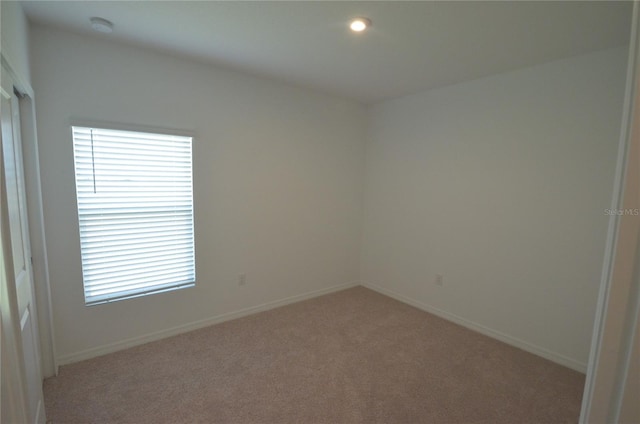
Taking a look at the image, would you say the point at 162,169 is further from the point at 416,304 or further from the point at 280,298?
the point at 416,304

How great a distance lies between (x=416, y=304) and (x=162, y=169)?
3170 mm

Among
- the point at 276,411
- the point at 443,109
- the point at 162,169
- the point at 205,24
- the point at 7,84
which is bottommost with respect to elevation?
the point at 276,411

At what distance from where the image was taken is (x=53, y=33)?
218 cm

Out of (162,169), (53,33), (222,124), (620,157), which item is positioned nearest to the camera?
(620,157)

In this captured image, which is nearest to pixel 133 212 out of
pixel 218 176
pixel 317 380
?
pixel 218 176

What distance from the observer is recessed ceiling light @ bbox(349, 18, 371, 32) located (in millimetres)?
1988

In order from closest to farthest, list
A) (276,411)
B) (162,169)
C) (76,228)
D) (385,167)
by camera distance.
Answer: (276,411) < (76,228) < (162,169) < (385,167)

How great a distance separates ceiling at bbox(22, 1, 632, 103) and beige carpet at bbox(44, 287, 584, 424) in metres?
2.57

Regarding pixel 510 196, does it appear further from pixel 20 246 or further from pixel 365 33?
pixel 20 246

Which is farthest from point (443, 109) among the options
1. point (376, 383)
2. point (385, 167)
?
point (376, 383)

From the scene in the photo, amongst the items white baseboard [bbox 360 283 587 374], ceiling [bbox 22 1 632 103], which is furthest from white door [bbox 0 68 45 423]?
white baseboard [bbox 360 283 587 374]

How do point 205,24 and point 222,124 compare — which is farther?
point 222,124

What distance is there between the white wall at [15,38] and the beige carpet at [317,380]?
2.10 metres

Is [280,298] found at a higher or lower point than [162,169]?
lower
